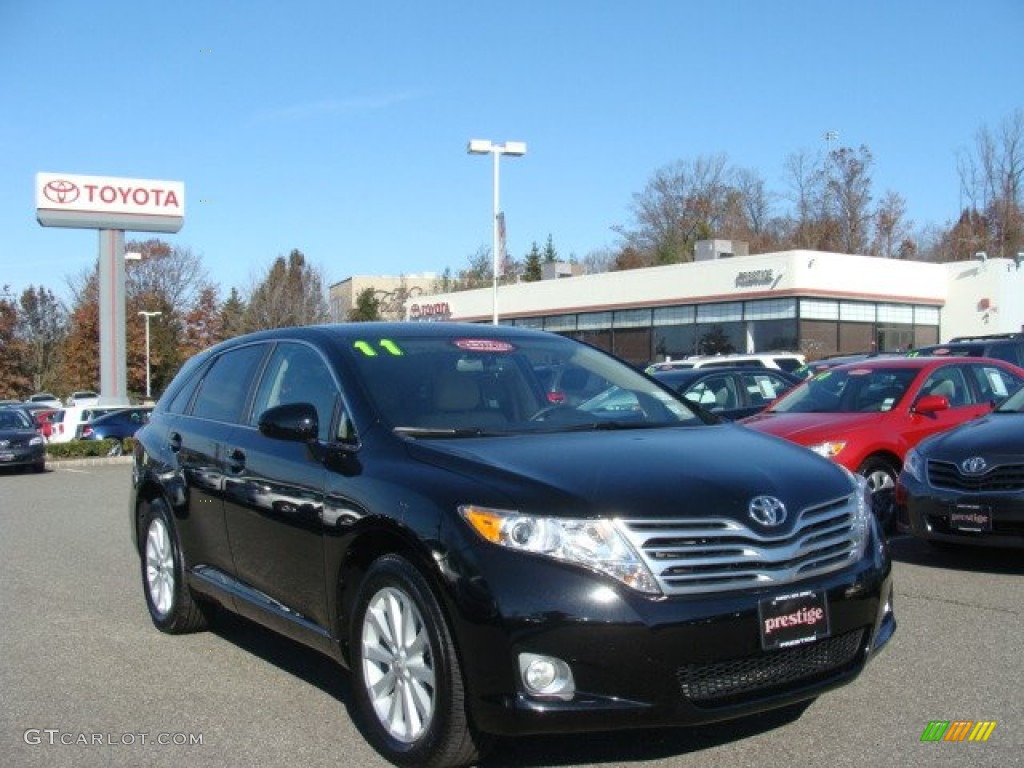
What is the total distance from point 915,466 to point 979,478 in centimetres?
59

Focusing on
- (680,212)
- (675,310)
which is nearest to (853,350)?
(675,310)

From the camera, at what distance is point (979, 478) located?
24.1ft

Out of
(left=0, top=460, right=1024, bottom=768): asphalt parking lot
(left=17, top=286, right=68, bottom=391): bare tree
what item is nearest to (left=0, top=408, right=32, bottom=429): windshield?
(left=0, top=460, right=1024, bottom=768): asphalt parking lot

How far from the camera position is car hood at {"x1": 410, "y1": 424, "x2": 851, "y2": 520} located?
379 centimetres

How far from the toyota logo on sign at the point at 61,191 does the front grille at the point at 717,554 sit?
40660 millimetres

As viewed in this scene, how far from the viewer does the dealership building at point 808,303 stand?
40250mm

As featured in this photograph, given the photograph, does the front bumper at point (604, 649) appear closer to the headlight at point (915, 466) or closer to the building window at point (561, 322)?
the headlight at point (915, 466)

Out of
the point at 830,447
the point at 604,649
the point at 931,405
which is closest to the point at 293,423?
the point at 604,649

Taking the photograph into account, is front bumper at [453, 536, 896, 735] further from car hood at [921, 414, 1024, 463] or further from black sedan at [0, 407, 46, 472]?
black sedan at [0, 407, 46, 472]

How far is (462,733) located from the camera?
384 cm

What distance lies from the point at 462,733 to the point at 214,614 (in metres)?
3.20

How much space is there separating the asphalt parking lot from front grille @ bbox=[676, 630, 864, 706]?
39 cm

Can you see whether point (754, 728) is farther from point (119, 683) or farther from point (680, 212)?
point (680, 212)

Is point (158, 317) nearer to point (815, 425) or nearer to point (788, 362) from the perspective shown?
point (788, 362)
